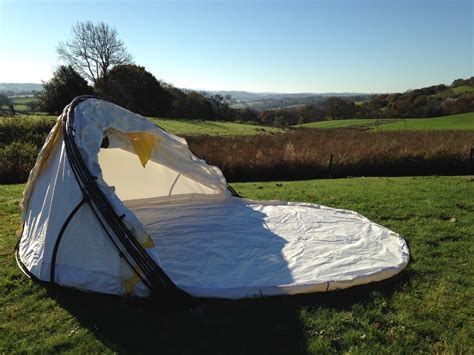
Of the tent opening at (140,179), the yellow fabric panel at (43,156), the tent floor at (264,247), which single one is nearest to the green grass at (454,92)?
the tent floor at (264,247)

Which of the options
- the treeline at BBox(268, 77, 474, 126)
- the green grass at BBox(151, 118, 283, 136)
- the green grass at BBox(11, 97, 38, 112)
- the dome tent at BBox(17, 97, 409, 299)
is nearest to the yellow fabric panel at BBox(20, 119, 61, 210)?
the dome tent at BBox(17, 97, 409, 299)

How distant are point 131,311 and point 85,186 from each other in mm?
1490

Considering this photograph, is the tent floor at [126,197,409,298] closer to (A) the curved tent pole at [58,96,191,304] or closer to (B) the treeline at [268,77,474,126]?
(A) the curved tent pole at [58,96,191,304]

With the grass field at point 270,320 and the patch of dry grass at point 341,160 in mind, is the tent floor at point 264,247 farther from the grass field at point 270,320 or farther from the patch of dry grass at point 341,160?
the patch of dry grass at point 341,160

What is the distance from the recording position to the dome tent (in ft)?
13.3

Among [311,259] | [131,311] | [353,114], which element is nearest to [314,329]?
[311,259]

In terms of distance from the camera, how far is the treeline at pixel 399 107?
48.2 meters

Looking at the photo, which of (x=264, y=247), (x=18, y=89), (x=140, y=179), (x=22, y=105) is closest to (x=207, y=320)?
(x=264, y=247)

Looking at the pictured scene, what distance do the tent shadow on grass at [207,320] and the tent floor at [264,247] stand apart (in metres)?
0.18

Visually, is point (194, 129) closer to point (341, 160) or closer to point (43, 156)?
point (341, 160)

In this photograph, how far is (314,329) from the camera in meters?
3.44

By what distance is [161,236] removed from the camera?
18.3 ft

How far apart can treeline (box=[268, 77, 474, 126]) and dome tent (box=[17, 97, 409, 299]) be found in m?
45.4

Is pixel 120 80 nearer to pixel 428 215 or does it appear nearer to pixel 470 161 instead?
pixel 470 161
